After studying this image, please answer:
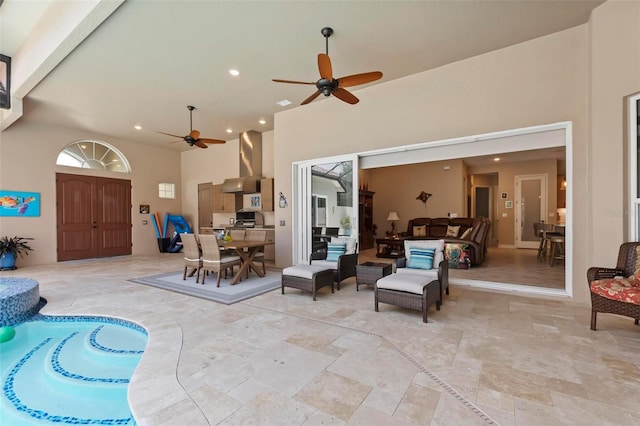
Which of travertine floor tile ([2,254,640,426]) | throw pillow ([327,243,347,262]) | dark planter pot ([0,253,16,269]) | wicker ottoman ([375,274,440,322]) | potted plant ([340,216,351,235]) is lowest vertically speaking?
travertine floor tile ([2,254,640,426])

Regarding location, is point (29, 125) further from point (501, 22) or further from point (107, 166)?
point (501, 22)

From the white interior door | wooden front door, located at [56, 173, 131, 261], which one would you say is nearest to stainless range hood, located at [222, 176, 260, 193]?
wooden front door, located at [56, 173, 131, 261]

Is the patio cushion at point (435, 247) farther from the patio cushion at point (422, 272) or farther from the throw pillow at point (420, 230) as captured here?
the throw pillow at point (420, 230)

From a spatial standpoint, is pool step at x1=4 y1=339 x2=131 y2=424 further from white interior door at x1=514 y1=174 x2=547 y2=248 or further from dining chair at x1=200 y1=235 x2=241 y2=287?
white interior door at x1=514 y1=174 x2=547 y2=248

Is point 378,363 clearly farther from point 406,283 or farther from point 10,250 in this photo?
point 10,250

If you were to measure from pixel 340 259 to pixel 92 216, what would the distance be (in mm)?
8013

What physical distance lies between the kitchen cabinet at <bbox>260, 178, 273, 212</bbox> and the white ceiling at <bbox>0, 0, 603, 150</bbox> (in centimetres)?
237

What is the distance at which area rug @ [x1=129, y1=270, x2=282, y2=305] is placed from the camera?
4.27 metres

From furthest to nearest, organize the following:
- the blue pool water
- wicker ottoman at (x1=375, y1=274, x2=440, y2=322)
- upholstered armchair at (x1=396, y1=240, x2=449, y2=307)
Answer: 1. upholstered armchair at (x1=396, y1=240, x2=449, y2=307)
2. wicker ottoman at (x1=375, y1=274, x2=440, y2=322)
3. the blue pool water

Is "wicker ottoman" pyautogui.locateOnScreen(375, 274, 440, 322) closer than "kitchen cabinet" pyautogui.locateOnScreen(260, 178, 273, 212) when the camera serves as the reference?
Yes

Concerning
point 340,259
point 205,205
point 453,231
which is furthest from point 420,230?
point 205,205

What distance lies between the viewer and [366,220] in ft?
33.8

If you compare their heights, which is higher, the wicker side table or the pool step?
the wicker side table

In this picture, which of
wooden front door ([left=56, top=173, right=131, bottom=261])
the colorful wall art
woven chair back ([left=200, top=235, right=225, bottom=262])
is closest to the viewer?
woven chair back ([left=200, top=235, right=225, bottom=262])
